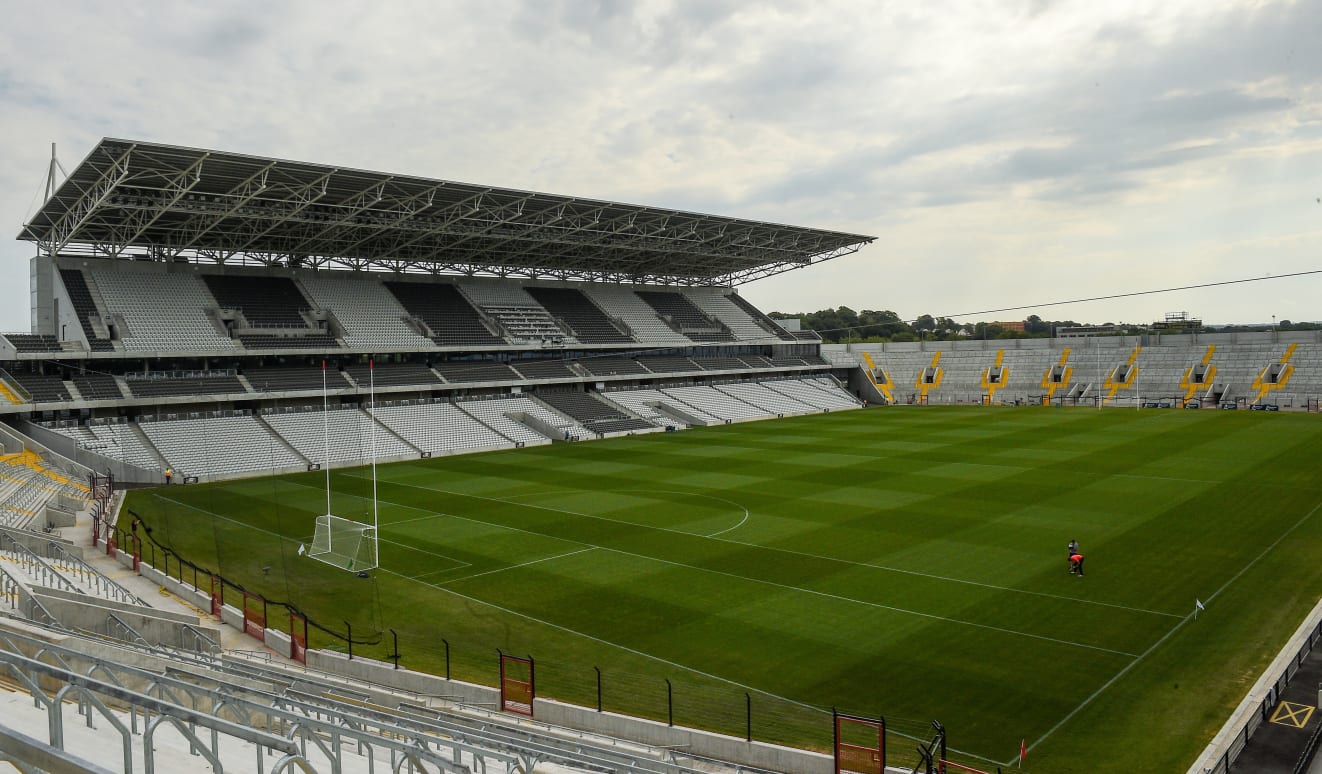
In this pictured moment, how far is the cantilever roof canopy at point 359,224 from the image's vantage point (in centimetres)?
3844

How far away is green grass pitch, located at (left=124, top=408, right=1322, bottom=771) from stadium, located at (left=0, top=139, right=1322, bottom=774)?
0.41ft

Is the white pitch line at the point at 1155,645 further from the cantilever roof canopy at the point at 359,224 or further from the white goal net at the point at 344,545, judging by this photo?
the cantilever roof canopy at the point at 359,224

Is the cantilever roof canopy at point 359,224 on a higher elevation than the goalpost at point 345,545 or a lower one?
higher

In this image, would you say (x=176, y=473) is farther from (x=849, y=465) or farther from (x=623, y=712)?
(x=623, y=712)

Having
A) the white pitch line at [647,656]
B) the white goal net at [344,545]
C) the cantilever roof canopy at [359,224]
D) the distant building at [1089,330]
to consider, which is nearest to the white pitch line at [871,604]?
the white pitch line at [647,656]

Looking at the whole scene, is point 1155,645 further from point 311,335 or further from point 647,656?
point 311,335

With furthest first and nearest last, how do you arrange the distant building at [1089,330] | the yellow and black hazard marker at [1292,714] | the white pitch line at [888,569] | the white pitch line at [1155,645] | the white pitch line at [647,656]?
the distant building at [1089,330], the white pitch line at [888,569], the white pitch line at [647,656], the white pitch line at [1155,645], the yellow and black hazard marker at [1292,714]

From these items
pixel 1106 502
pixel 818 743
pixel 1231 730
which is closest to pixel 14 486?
pixel 818 743

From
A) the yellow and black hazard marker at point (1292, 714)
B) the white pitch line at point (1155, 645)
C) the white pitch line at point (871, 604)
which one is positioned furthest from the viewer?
the white pitch line at point (871, 604)

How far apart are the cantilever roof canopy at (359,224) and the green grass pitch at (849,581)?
13785 mm

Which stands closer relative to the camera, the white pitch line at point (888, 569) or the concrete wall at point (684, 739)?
the concrete wall at point (684, 739)

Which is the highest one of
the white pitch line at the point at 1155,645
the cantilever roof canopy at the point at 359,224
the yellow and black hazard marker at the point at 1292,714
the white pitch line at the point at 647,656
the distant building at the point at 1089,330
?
the cantilever roof canopy at the point at 359,224

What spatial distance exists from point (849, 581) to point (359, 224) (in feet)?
119

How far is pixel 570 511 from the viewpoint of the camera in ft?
96.7
